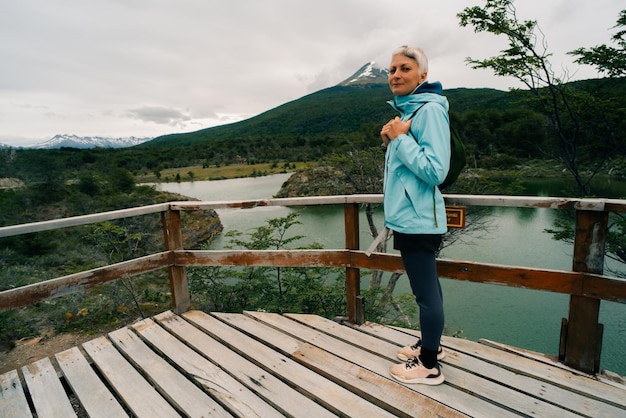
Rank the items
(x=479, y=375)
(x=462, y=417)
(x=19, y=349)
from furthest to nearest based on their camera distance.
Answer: (x=19, y=349) → (x=479, y=375) → (x=462, y=417)

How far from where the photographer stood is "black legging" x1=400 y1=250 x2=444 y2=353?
5.74ft

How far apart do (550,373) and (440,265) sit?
2.56ft

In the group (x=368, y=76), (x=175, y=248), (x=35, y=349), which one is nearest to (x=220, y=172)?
(x=35, y=349)

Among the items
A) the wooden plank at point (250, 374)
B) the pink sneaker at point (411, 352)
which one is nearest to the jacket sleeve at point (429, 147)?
the pink sneaker at point (411, 352)

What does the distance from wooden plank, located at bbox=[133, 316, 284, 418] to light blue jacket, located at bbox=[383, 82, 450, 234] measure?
43.4 inches

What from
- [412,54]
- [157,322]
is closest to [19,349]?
[157,322]

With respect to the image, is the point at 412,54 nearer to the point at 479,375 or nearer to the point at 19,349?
the point at 479,375

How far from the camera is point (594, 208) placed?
1786 mm

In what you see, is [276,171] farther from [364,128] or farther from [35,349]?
[35,349]

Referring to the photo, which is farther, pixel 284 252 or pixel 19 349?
pixel 19 349

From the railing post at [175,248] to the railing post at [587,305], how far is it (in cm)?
263

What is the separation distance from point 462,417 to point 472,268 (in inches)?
33.4

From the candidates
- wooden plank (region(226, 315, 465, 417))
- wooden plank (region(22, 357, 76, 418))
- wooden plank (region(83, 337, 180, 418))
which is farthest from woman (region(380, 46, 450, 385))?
A: wooden plank (region(22, 357, 76, 418))

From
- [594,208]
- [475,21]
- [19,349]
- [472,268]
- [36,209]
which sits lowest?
[19,349]
